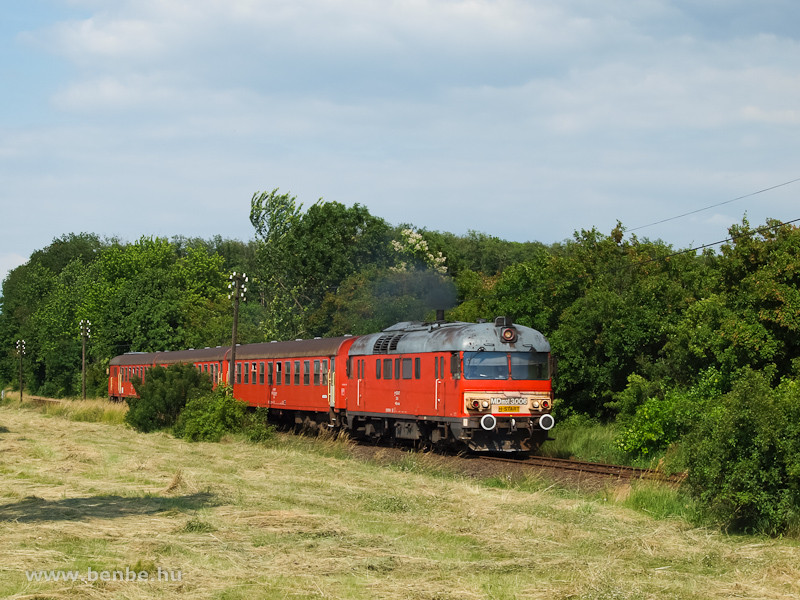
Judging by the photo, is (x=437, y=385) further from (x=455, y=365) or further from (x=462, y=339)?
(x=462, y=339)

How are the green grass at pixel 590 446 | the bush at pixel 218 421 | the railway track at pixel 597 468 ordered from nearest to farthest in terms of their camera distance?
the railway track at pixel 597 468 → the green grass at pixel 590 446 → the bush at pixel 218 421

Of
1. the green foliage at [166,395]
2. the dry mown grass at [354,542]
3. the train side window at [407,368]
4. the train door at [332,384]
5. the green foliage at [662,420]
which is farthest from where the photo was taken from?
the green foliage at [166,395]

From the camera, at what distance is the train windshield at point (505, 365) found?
2159 centimetres

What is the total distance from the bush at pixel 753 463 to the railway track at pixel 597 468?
124 inches

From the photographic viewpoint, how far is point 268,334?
59312 millimetres

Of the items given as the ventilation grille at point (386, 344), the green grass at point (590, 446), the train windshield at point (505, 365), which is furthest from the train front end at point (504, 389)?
the ventilation grille at point (386, 344)

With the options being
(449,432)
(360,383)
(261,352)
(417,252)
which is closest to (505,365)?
(449,432)

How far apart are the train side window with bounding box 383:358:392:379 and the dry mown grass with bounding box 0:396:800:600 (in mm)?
8306

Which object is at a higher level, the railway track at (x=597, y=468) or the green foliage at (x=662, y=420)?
the green foliage at (x=662, y=420)

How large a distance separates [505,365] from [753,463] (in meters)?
10.9

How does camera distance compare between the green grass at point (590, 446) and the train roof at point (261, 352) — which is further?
the train roof at point (261, 352)

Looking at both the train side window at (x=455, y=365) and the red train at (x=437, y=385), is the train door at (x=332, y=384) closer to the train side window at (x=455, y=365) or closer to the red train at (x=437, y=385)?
the red train at (x=437, y=385)

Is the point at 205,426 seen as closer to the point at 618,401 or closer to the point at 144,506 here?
the point at 618,401

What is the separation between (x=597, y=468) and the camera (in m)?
18.8
